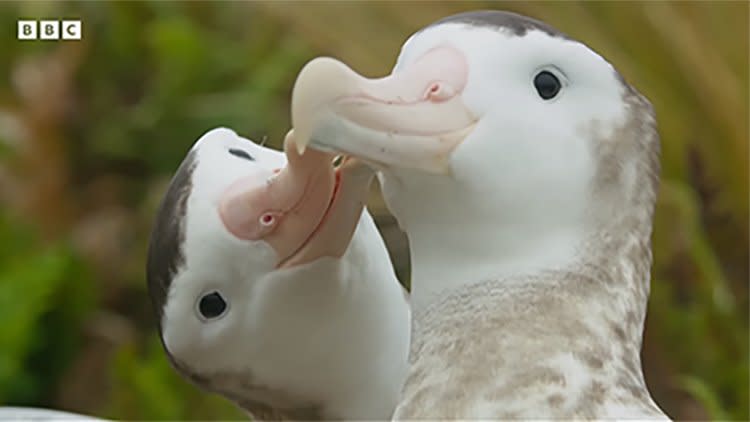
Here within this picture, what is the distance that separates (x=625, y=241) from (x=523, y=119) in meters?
0.11

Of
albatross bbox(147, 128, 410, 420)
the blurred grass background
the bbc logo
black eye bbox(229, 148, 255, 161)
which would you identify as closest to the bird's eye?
albatross bbox(147, 128, 410, 420)

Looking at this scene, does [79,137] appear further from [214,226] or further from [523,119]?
[523,119]

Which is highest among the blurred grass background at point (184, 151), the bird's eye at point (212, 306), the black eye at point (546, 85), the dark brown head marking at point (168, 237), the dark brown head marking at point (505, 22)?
the dark brown head marking at point (505, 22)

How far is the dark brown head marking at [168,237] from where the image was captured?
105cm

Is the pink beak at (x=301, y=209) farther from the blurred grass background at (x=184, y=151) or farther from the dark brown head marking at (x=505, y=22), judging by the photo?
the blurred grass background at (x=184, y=151)

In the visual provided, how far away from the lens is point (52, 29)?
2.33m

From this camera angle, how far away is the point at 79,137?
265 cm

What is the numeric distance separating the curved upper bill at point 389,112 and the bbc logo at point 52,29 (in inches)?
60.6

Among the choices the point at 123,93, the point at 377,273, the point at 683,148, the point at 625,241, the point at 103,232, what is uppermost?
the point at 625,241

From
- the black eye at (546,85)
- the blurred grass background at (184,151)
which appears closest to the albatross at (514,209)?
the black eye at (546,85)

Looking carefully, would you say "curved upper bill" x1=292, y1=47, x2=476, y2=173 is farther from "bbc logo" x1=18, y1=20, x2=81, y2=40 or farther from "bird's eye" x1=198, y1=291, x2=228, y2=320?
"bbc logo" x1=18, y1=20, x2=81, y2=40

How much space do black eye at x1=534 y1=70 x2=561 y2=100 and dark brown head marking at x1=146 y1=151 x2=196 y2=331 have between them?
0.30 m

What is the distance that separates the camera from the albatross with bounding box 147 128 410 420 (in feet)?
3.34

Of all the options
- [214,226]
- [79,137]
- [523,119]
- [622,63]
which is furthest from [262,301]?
[79,137]
